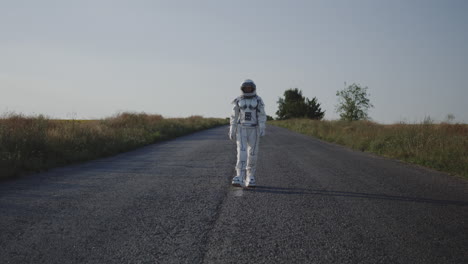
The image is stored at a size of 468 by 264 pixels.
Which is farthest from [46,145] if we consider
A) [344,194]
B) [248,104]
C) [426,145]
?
[426,145]

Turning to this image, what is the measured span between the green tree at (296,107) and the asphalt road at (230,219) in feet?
208

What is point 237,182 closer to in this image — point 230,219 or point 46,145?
point 230,219

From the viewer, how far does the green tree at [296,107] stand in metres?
69.7

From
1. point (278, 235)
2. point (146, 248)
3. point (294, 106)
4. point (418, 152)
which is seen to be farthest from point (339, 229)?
point (294, 106)

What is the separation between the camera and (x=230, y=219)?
3.75 m

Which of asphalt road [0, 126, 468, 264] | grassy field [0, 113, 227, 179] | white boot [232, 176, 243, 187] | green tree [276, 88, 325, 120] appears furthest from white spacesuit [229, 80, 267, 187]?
green tree [276, 88, 325, 120]

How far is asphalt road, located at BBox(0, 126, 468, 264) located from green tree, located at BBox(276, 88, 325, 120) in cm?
6354

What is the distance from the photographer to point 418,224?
3656 mm

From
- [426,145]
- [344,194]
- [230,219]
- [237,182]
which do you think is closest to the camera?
[230,219]

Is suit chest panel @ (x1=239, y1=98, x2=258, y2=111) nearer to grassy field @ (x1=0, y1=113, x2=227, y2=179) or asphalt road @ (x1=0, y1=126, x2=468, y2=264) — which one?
asphalt road @ (x1=0, y1=126, x2=468, y2=264)

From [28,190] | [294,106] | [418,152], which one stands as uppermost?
[294,106]

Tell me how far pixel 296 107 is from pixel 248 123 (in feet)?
229

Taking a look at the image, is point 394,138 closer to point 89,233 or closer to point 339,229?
point 339,229

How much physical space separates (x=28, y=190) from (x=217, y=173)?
150 inches
